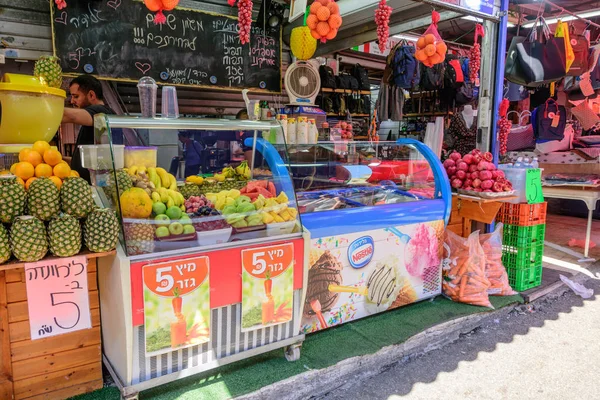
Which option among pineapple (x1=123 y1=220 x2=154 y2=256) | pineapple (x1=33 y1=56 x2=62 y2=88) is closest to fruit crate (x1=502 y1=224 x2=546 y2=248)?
pineapple (x1=123 y1=220 x2=154 y2=256)

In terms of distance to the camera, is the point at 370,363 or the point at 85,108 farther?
the point at 85,108

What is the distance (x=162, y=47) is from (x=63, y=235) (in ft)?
14.2

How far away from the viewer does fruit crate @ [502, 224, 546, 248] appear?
4.29m

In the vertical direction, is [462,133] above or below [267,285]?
above

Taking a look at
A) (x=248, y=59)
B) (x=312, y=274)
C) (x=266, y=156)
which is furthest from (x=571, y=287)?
(x=248, y=59)

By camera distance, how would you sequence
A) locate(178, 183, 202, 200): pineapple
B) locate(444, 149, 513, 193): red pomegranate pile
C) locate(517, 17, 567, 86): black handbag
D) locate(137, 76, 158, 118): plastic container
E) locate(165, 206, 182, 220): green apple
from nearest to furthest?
locate(165, 206, 182, 220): green apple < locate(137, 76, 158, 118): plastic container < locate(178, 183, 202, 200): pineapple < locate(444, 149, 513, 193): red pomegranate pile < locate(517, 17, 567, 86): black handbag

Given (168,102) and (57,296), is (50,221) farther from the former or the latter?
(168,102)

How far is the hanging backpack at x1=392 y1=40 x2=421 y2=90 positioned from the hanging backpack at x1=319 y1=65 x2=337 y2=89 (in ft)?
3.73

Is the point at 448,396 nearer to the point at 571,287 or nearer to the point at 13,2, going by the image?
the point at 571,287

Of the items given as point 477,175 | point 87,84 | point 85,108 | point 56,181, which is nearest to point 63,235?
point 56,181

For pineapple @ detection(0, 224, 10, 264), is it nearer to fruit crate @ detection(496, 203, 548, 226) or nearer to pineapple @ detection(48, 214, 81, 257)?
pineapple @ detection(48, 214, 81, 257)

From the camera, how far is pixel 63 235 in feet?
6.63

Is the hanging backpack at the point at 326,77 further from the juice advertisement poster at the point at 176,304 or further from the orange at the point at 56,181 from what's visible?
the orange at the point at 56,181

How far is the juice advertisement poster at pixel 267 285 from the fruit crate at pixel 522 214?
2.76 metres
